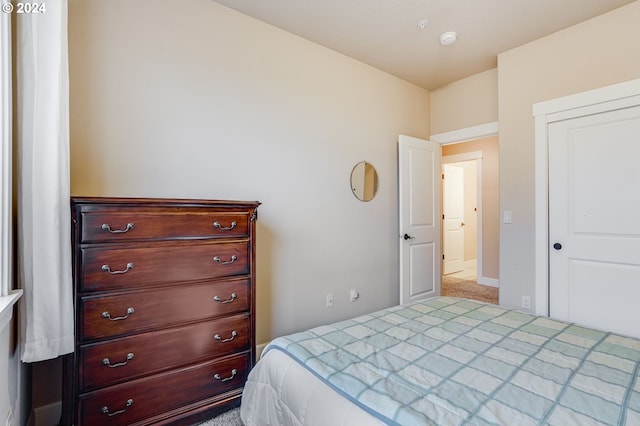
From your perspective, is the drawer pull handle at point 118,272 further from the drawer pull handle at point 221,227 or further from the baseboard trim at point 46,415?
the baseboard trim at point 46,415

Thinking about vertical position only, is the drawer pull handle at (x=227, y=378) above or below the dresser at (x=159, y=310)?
below

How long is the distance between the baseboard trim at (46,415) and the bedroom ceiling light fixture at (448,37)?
12.3 ft

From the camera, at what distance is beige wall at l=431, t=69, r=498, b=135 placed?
3.29m

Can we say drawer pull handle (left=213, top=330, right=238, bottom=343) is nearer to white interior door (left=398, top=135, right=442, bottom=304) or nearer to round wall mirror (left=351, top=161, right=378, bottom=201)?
round wall mirror (left=351, top=161, right=378, bottom=201)

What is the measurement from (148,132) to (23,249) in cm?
97

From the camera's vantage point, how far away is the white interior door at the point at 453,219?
228 inches

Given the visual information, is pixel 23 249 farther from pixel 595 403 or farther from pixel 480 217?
pixel 480 217

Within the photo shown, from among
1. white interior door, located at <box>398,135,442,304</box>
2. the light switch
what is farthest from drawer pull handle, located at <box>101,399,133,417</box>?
the light switch

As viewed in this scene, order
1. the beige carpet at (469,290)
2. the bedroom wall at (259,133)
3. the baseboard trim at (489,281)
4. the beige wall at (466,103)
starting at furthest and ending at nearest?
the baseboard trim at (489,281)
the beige carpet at (469,290)
the beige wall at (466,103)
the bedroom wall at (259,133)

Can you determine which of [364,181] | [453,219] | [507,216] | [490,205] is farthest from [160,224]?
[453,219]

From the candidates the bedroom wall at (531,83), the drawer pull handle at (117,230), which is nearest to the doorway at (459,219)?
the bedroom wall at (531,83)

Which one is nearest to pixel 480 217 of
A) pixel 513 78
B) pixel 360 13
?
pixel 513 78

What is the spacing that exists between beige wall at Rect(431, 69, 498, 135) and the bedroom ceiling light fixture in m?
0.89

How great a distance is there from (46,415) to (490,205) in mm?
5616
